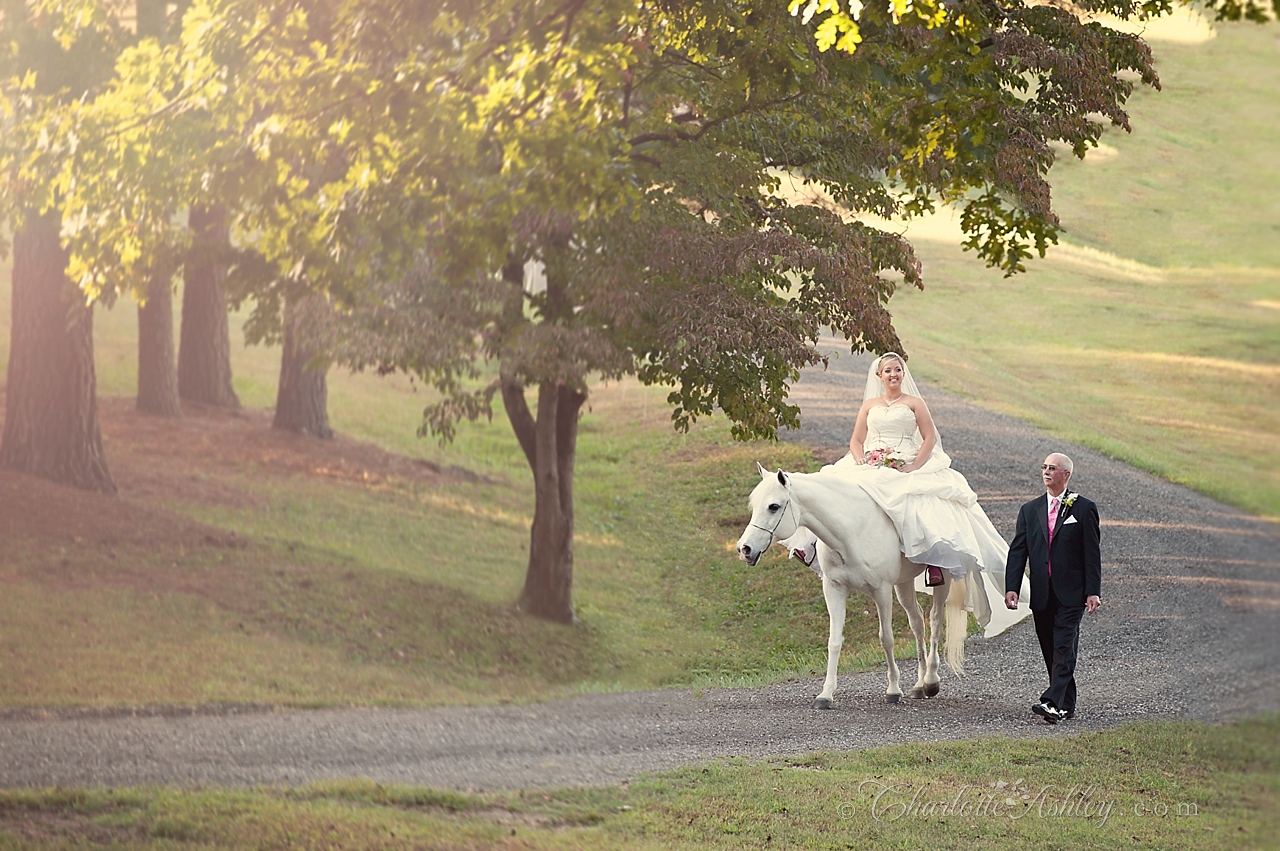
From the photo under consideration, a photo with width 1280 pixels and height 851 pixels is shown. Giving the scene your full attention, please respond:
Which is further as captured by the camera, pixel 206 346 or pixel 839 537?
pixel 206 346

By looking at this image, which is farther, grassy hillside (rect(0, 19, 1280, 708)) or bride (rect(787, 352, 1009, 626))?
grassy hillside (rect(0, 19, 1280, 708))

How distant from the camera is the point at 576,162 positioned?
31.3 feet

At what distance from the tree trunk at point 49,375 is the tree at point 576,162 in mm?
1786

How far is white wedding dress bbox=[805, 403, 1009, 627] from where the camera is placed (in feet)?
27.9

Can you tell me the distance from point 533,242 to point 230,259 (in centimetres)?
325

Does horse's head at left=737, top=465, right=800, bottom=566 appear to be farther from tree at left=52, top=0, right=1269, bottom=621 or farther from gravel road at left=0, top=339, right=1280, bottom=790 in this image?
tree at left=52, top=0, right=1269, bottom=621

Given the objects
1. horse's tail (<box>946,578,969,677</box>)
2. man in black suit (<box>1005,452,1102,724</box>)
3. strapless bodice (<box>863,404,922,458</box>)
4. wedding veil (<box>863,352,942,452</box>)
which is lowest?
horse's tail (<box>946,578,969,677</box>)

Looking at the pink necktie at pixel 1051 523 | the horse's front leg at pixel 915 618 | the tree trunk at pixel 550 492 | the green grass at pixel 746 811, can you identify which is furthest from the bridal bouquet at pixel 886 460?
the tree trunk at pixel 550 492

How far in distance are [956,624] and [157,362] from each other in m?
10.7

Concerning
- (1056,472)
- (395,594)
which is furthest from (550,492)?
(1056,472)

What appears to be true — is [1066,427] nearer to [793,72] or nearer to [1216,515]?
[1216,515]

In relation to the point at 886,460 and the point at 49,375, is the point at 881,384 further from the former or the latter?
the point at 49,375

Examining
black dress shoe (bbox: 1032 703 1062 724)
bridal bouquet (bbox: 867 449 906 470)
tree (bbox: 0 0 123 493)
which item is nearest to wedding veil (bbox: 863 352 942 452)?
bridal bouquet (bbox: 867 449 906 470)

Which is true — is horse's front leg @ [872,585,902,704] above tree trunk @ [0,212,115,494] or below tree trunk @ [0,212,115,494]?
below
